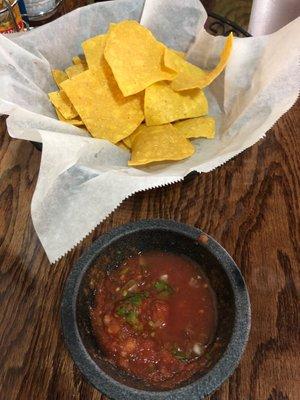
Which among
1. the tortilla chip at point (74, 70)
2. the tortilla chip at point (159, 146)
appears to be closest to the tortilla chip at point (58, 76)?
the tortilla chip at point (74, 70)

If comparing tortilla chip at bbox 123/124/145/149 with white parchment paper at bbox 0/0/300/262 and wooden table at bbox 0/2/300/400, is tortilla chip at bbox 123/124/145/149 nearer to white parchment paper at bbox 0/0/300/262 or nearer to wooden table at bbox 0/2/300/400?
white parchment paper at bbox 0/0/300/262

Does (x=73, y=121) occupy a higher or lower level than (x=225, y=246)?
higher

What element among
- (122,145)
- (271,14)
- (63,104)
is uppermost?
(63,104)

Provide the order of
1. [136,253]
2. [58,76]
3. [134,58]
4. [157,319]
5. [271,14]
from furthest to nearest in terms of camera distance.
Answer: [271,14] → [58,76] → [134,58] → [136,253] → [157,319]

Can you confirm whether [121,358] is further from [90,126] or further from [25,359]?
[90,126]

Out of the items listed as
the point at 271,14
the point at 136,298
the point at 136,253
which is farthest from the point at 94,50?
the point at 271,14

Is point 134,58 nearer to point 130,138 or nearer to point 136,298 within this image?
point 130,138

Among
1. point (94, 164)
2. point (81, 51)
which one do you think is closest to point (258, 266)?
point (94, 164)
